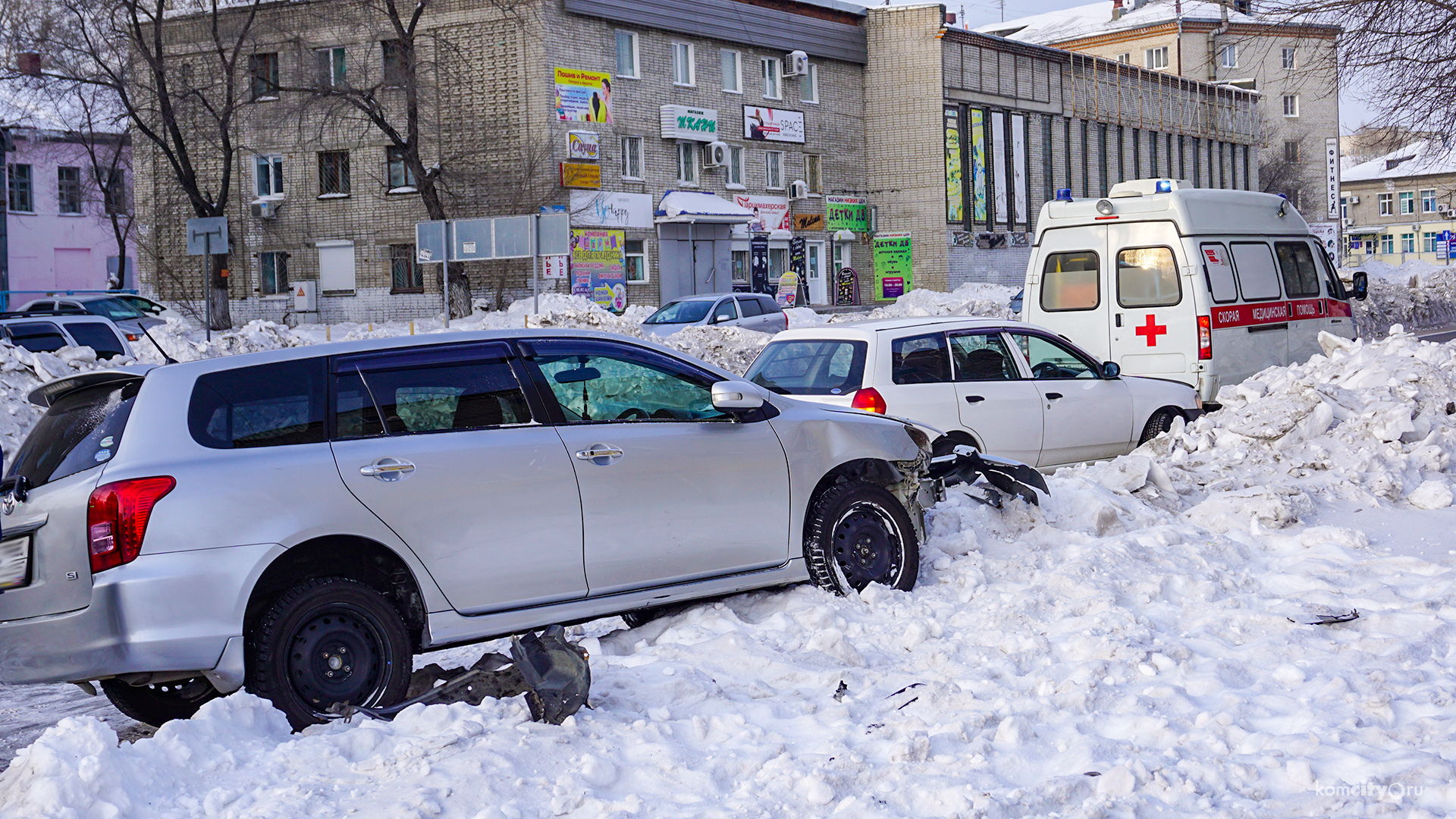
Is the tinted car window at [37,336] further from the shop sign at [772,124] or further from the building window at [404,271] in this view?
the shop sign at [772,124]

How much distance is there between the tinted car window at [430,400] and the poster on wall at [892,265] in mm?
42415

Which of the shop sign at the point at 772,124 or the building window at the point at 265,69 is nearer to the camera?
the building window at the point at 265,69

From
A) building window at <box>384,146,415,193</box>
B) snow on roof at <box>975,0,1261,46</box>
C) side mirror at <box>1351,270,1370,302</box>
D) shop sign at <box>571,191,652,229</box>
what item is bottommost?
side mirror at <box>1351,270,1370,302</box>

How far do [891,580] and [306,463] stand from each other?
3.11 m

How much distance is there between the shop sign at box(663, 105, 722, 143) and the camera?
4041 centimetres

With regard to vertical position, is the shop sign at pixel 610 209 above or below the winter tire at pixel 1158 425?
above

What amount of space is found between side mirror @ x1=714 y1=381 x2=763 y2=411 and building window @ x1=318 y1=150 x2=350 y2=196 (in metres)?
36.9

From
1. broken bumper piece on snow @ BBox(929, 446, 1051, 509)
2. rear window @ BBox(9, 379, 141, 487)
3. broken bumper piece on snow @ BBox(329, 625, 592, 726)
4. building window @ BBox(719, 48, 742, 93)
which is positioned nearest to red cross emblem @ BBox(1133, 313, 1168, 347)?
broken bumper piece on snow @ BBox(929, 446, 1051, 509)

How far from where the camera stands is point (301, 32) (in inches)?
1527

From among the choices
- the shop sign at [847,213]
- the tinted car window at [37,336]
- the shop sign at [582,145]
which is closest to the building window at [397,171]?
the shop sign at [582,145]

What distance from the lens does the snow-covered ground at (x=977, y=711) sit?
4223 millimetres

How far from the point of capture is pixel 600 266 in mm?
38188

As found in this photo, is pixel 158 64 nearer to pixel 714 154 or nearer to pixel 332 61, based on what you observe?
pixel 332 61

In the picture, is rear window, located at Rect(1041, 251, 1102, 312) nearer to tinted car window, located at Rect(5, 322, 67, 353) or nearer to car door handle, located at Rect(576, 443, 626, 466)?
car door handle, located at Rect(576, 443, 626, 466)
